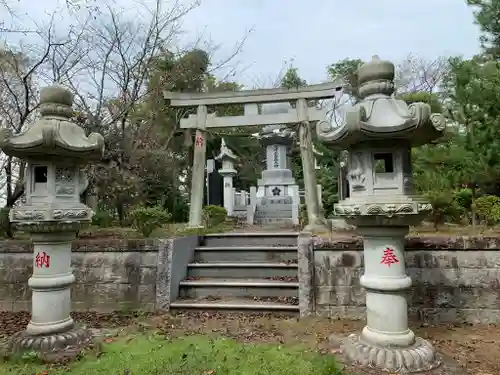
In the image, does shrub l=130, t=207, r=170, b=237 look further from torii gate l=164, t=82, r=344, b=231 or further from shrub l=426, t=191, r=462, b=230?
shrub l=426, t=191, r=462, b=230

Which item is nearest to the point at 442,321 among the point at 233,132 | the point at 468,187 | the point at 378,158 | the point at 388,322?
the point at 388,322

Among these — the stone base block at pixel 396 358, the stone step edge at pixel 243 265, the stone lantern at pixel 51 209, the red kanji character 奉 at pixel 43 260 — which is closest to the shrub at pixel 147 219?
the stone step edge at pixel 243 265

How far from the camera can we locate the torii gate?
8852 millimetres

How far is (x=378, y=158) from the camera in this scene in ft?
13.3

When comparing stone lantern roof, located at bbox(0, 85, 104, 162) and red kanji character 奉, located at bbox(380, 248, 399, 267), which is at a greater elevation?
stone lantern roof, located at bbox(0, 85, 104, 162)

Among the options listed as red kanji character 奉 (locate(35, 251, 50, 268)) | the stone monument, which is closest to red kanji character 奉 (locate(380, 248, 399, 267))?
red kanji character 奉 (locate(35, 251, 50, 268))

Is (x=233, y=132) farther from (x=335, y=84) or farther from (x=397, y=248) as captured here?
(x=397, y=248)

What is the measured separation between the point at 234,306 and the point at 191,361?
197 centimetres

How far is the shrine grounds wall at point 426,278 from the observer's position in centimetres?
509

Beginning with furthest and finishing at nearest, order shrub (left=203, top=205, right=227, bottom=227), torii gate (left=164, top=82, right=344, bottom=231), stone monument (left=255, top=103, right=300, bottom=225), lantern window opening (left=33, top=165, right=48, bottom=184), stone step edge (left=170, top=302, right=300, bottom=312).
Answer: stone monument (left=255, top=103, right=300, bottom=225) < shrub (left=203, top=205, right=227, bottom=227) < torii gate (left=164, top=82, right=344, bottom=231) < stone step edge (left=170, top=302, right=300, bottom=312) < lantern window opening (left=33, top=165, right=48, bottom=184)

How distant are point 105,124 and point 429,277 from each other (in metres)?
7.42

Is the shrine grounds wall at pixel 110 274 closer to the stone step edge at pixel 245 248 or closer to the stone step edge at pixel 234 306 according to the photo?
the stone step edge at pixel 234 306

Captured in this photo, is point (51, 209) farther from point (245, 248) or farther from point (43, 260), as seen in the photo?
point (245, 248)

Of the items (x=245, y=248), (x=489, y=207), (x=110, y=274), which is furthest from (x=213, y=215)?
(x=489, y=207)
